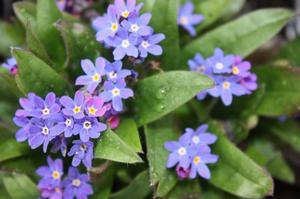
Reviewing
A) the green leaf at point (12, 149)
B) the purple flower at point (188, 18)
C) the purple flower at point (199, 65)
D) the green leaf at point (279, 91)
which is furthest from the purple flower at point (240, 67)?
the green leaf at point (12, 149)

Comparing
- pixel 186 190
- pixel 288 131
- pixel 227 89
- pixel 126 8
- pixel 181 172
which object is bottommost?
pixel 288 131

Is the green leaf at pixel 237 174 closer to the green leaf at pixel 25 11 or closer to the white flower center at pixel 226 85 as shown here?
the white flower center at pixel 226 85

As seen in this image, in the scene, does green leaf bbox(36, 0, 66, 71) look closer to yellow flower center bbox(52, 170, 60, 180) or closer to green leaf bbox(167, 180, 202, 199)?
yellow flower center bbox(52, 170, 60, 180)

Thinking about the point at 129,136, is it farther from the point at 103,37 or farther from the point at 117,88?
the point at 103,37

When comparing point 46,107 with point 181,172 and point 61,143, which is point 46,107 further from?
point 181,172

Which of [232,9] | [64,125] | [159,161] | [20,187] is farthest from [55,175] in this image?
[232,9]

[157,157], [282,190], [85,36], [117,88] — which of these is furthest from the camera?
[282,190]

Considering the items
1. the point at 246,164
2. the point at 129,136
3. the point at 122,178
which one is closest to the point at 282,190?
the point at 246,164
